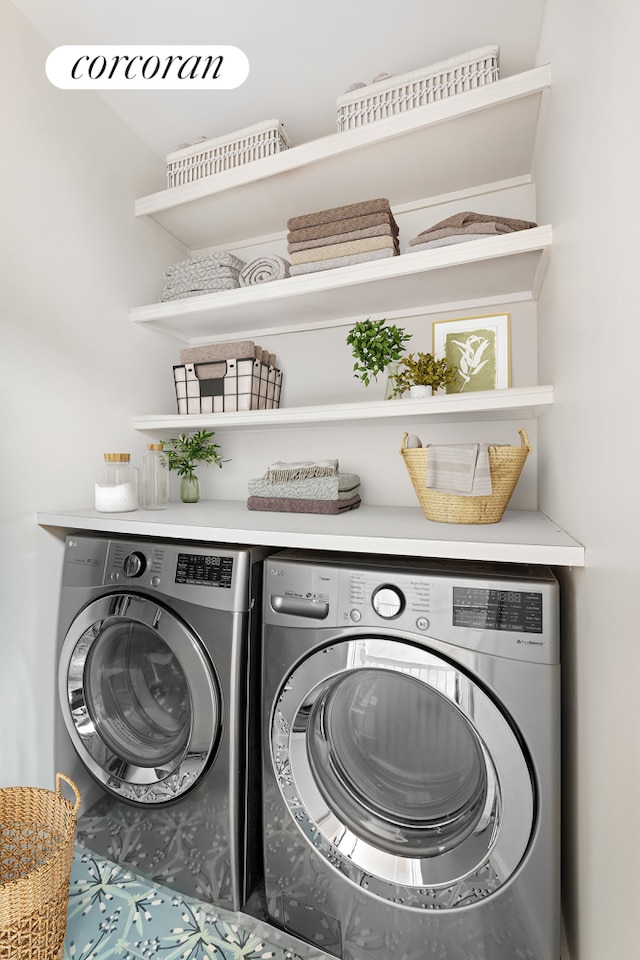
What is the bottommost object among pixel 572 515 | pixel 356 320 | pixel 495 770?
pixel 495 770

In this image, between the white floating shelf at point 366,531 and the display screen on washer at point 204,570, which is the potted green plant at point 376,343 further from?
the display screen on washer at point 204,570

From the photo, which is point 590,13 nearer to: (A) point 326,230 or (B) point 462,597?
(A) point 326,230

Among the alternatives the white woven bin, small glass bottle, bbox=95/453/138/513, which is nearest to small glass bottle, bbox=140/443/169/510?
small glass bottle, bbox=95/453/138/513

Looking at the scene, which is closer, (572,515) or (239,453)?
(572,515)

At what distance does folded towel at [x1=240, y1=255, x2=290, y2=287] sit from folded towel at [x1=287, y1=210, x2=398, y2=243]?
10 centimetres

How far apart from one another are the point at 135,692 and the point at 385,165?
1890 millimetres

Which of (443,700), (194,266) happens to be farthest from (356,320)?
(443,700)

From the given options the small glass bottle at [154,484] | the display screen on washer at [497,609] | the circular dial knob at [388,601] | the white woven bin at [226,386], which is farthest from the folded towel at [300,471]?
the display screen on washer at [497,609]

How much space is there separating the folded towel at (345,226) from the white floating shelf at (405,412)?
0.56 m

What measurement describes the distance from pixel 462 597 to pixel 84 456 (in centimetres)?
134

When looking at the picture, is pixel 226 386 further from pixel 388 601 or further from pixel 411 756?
pixel 411 756

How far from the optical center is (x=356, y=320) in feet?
5.91

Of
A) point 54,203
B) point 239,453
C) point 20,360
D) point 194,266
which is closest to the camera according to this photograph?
point 20,360

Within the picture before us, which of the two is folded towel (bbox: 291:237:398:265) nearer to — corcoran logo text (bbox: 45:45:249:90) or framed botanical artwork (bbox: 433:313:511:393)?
framed botanical artwork (bbox: 433:313:511:393)
